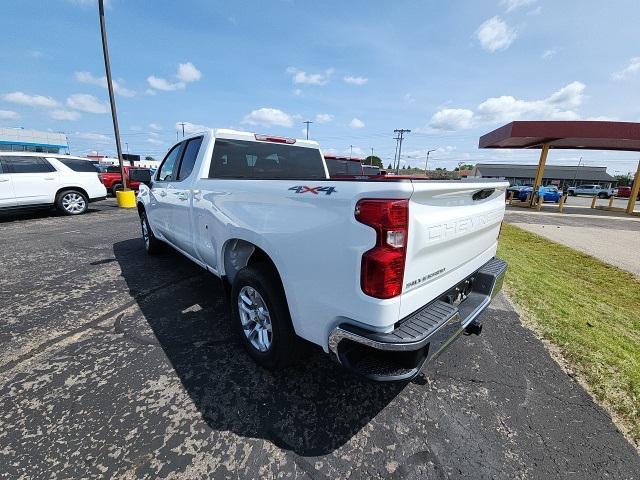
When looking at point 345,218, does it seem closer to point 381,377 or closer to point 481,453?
point 381,377

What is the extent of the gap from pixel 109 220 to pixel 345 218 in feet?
33.8

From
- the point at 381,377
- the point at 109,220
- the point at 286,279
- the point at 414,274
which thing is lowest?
the point at 109,220

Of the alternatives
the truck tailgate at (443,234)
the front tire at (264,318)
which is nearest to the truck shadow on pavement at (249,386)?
the front tire at (264,318)

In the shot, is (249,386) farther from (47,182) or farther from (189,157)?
(47,182)

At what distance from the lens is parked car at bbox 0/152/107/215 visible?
873 cm

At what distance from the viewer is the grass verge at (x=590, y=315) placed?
249 centimetres

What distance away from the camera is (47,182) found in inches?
373

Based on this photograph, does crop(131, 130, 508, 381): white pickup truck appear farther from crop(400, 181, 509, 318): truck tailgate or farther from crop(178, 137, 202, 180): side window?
crop(178, 137, 202, 180): side window

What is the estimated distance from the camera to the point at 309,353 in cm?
276

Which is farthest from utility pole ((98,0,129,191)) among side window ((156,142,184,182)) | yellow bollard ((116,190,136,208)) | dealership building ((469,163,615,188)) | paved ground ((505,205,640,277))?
dealership building ((469,163,615,188))

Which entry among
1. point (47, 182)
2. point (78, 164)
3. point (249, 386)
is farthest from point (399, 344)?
point (78, 164)

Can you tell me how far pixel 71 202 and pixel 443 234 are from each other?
39.8ft

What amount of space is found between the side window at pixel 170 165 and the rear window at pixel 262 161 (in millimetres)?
1081

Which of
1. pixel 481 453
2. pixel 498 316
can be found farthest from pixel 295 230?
pixel 498 316
